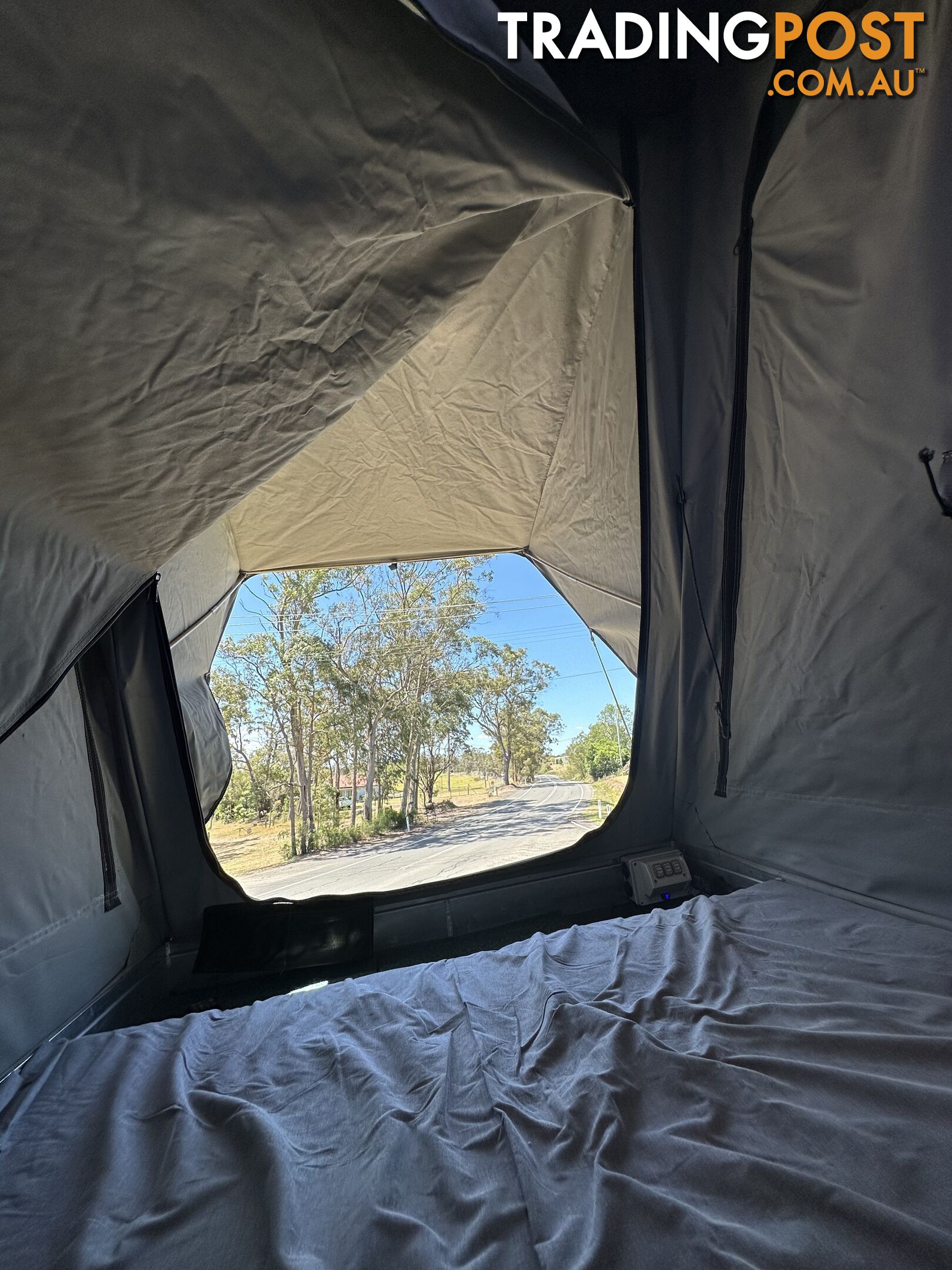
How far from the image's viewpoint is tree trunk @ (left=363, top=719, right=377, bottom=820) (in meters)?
3.82

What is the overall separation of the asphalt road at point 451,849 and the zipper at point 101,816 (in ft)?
1.10

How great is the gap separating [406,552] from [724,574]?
4.22ft

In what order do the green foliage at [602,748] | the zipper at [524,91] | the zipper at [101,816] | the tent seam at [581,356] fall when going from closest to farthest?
the zipper at [524,91], the zipper at [101,816], the tent seam at [581,356], the green foliage at [602,748]

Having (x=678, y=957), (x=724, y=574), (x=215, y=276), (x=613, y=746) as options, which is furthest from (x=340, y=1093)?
(x=613, y=746)

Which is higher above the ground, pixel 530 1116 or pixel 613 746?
pixel 613 746

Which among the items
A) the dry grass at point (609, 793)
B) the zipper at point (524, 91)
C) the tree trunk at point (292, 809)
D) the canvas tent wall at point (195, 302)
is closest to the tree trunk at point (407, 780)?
the tree trunk at point (292, 809)

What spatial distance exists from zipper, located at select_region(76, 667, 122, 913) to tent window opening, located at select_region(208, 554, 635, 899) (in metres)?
1.93

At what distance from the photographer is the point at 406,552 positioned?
2.33 m

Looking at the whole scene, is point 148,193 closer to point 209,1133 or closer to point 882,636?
point 209,1133

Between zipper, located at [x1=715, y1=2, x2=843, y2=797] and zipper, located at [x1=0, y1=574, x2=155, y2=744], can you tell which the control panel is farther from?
zipper, located at [x1=0, y1=574, x2=155, y2=744]

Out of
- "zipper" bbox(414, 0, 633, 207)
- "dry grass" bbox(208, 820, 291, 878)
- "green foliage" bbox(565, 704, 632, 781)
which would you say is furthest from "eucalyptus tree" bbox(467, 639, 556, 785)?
"zipper" bbox(414, 0, 633, 207)

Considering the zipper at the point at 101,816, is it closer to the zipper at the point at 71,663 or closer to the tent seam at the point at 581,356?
the zipper at the point at 71,663

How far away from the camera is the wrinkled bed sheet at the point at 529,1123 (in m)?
0.49

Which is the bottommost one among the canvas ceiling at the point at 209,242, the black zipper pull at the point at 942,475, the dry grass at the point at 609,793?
the dry grass at the point at 609,793
